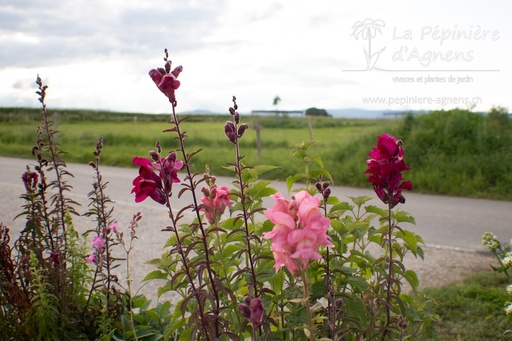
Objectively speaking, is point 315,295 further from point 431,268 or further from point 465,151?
point 465,151

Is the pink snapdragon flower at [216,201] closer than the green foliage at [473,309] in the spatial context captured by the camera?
Yes

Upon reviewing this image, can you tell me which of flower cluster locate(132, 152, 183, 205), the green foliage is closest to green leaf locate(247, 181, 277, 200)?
flower cluster locate(132, 152, 183, 205)

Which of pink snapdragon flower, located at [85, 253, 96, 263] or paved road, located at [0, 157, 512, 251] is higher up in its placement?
pink snapdragon flower, located at [85, 253, 96, 263]

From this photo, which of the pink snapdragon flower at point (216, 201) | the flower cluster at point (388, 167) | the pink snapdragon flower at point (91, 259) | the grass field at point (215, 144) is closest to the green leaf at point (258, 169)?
the pink snapdragon flower at point (216, 201)

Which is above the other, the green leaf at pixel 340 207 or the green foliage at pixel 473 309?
the green leaf at pixel 340 207

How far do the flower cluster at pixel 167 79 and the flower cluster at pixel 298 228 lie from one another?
58 cm

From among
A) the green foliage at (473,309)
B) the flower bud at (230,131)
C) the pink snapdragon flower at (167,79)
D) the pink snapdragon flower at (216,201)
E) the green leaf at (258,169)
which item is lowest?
the green foliage at (473,309)

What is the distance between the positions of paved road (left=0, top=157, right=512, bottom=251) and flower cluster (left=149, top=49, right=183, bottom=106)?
557 centimetres

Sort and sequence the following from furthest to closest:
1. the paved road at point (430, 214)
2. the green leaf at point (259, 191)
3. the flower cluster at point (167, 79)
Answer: the paved road at point (430, 214)
the green leaf at point (259, 191)
the flower cluster at point (167, 79)

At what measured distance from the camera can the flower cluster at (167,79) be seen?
2074mm

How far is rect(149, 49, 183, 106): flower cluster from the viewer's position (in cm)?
207

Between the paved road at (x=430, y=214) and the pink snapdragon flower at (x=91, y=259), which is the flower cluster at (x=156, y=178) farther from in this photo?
the paved road at (x=430, y=214)

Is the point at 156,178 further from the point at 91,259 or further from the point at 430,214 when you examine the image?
the point at 430,214

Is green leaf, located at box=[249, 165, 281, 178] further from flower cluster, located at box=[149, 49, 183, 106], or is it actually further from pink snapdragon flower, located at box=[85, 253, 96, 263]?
pink snapdragon flower, located at box=[85, 253, 96, 263]
